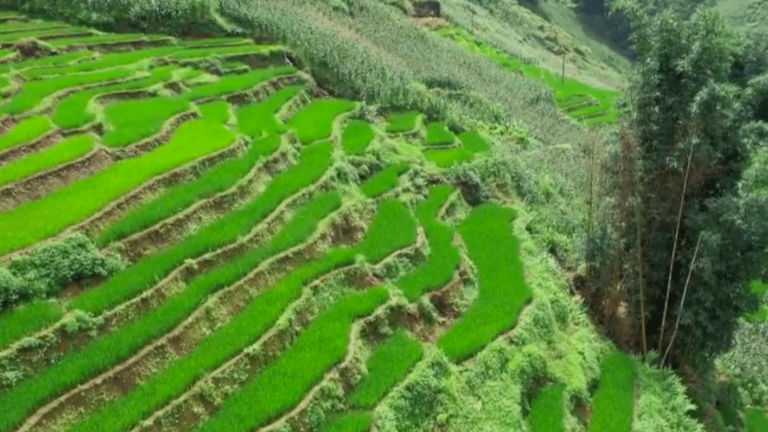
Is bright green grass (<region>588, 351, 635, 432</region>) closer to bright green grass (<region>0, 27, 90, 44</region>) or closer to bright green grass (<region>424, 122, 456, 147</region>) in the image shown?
bright green grass (<region>424, 122, 456, 147</region>)

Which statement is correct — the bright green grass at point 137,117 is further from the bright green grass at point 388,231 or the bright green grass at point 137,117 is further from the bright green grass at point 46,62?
the bright green grass at point 388,231

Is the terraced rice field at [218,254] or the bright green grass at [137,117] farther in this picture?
the bright green grass at [137,117]

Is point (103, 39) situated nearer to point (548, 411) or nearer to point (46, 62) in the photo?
point (46, 62)

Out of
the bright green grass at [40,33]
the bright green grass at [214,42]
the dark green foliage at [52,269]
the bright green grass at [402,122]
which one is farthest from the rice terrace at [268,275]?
the bright green grass at [214,42]

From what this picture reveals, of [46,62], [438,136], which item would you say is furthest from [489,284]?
[46,62]

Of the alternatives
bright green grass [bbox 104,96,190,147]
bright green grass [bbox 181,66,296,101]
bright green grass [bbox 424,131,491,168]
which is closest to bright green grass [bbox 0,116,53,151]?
bright green grass [bbox 104,96,190,147]

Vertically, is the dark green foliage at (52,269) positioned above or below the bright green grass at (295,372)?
above
